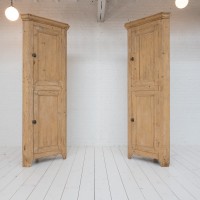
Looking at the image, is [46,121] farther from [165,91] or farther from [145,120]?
[165,91]

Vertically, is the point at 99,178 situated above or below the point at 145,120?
below

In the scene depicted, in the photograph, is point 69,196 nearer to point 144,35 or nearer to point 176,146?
point 144,35

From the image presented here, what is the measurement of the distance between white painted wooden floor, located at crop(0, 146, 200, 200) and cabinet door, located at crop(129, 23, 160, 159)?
33 centimetres

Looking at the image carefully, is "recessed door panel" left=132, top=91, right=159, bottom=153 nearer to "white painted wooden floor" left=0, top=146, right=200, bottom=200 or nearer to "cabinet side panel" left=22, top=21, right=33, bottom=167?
"white painted wooden floor" left=0, top=146, right=200, bottom=200

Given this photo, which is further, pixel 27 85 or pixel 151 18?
pixel 151 18

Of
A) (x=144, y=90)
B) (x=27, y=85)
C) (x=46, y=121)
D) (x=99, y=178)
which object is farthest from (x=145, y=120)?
(x=27, y=85)

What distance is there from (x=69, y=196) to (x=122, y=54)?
3.63m

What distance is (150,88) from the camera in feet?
13.6

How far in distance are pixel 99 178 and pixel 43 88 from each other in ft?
5.64

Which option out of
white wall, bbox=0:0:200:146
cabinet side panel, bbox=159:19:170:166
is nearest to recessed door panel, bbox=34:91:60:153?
white wall, bbox=0:0:200:146

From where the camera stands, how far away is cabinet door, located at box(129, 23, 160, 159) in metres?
4.08

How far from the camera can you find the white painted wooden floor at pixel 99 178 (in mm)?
2779

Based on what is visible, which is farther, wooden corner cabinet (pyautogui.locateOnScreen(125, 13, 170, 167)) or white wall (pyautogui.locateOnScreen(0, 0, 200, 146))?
white wall (pyautogui.locateOnScreen(0, 0, 200, 146))

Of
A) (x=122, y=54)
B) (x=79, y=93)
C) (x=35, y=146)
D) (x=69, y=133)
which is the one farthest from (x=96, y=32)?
(x=35, y=146)
